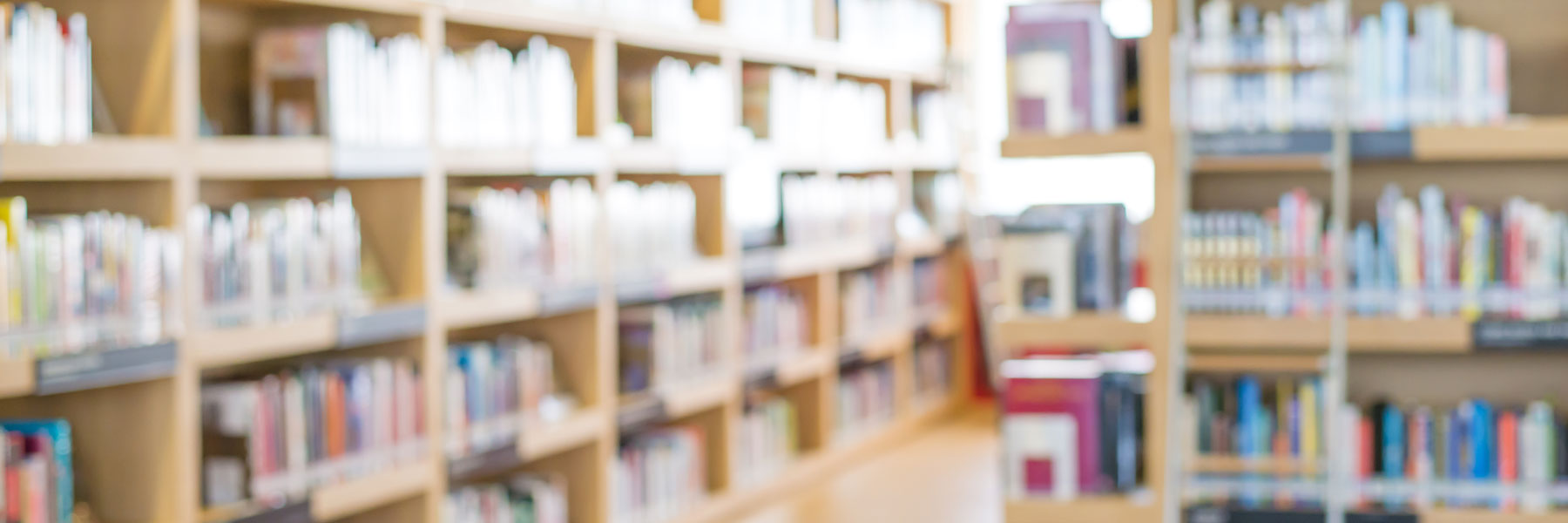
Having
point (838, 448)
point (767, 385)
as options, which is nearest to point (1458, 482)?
point (767, 385)

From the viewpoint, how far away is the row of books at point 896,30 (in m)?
6.59

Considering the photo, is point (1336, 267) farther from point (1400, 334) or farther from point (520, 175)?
point (520, 175)

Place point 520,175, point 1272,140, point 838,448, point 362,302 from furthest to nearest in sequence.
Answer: point 838,448 → point 520,175 → point 362,302 → point 1272,140

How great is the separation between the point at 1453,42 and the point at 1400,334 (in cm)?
57

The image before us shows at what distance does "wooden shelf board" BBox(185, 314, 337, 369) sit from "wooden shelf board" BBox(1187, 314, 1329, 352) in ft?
6.04

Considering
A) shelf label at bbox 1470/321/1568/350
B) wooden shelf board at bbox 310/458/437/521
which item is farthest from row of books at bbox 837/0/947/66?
shelf label at bbox 1470/321/1568/350

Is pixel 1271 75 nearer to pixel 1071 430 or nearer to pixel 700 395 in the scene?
pixel 1071 430

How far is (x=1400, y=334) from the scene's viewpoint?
3189 mm

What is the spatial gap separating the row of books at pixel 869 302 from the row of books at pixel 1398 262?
3.36 meters

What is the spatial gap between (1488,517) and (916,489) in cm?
292

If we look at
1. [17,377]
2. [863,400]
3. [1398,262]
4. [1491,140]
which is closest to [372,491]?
A: [17,377]

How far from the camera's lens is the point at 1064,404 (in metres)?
3.30

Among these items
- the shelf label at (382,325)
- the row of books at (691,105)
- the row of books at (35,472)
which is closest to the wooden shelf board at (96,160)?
the row of books at (35,472)

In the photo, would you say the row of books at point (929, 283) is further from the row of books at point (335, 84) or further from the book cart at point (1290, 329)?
the book cart at point (1290, 329)
